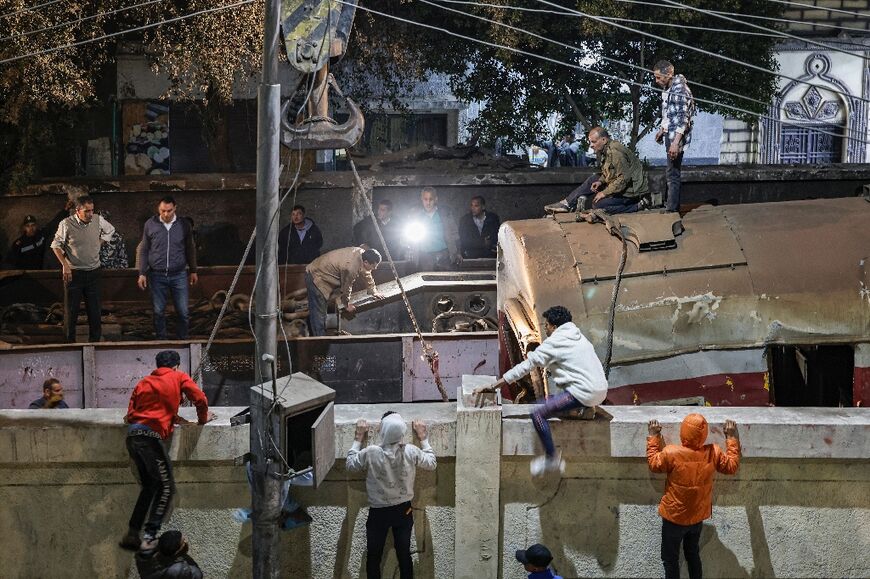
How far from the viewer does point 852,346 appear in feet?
30.2

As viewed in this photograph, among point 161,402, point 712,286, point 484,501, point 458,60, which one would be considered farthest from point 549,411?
point 458,60

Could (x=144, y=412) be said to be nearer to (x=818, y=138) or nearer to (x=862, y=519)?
(x=862, y=519)

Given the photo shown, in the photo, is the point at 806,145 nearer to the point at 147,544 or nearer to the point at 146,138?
the point at 146,138

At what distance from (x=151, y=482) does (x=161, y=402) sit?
21.2 inches

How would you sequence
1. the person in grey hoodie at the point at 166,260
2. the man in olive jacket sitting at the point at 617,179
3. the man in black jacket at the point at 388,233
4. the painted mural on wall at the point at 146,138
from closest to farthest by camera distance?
1. the man in olive jacket sitting at the point at 617,179
2. the person in grey hoodie at the point at 166,260
3. the man in black jacket at the point at 388,233
4. the painted mural on wall at the point at 146,138

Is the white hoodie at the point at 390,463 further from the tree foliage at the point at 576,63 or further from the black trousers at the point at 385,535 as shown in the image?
the tree foliage at the point at 576,63

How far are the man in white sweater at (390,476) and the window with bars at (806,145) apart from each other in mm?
22354

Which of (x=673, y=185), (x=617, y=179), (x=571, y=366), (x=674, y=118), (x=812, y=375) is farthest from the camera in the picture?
(x=617, y=179)

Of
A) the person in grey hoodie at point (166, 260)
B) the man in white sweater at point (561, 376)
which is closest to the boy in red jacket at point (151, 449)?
the man in white sweater at point (561, 376)

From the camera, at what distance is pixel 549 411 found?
6.71 meters

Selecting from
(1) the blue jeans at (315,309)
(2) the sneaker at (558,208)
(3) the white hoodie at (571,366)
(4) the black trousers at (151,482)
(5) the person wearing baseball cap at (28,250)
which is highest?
(2) the sneaker at (558,208)

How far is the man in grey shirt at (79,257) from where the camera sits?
13.0 m

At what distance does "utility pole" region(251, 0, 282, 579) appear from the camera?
21.0 feet

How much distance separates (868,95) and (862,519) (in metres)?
22.4
